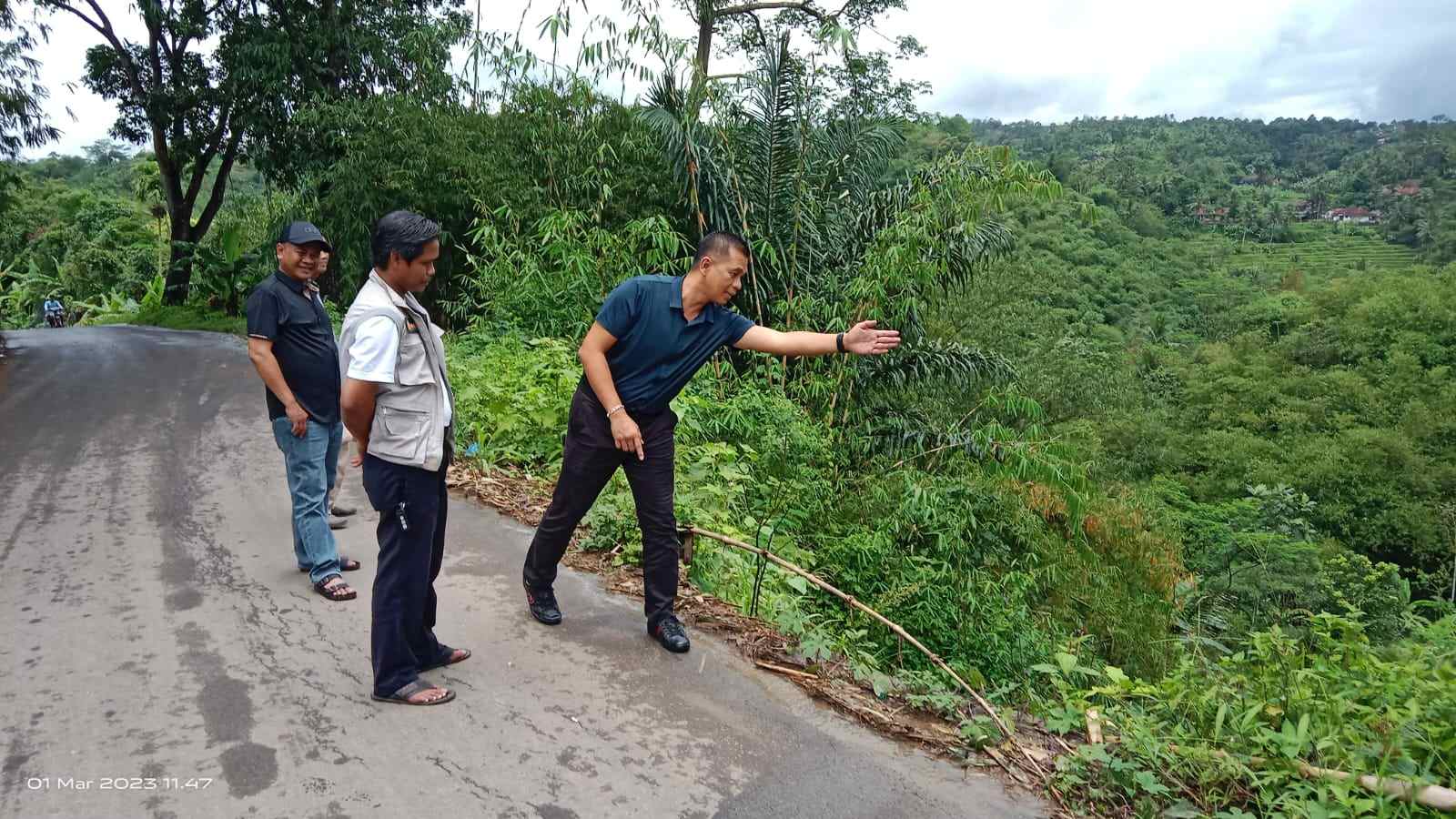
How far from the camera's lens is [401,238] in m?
2.95

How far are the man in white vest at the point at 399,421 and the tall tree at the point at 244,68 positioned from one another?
11300 mm

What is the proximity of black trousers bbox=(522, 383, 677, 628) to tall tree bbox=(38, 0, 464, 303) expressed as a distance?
11.2 meters

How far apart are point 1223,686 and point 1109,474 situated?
22.0 meters

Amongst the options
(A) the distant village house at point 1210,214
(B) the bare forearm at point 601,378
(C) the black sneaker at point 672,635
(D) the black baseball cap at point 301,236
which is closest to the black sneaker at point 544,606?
(C) the black sneaker at point 672,635

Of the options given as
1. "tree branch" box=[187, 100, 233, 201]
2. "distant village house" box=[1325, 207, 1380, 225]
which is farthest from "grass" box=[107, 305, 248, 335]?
"distant village house" box=[1325, 207, 1380, 225]

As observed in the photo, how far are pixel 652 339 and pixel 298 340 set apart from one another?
6.03ft

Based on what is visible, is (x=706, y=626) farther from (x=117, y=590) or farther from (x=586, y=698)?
(x=117, y=590)

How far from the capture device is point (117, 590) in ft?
13.7

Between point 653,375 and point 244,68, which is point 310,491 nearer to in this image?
point 653,375

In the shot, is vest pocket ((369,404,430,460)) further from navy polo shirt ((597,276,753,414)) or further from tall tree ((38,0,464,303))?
tall tree ((38,0,464,303))

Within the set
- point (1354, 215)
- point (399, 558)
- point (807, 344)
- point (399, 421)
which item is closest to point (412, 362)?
point (399, 421)

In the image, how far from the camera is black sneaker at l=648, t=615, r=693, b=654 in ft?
12.2

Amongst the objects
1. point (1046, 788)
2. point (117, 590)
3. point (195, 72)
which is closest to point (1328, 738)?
point (1046, 788)

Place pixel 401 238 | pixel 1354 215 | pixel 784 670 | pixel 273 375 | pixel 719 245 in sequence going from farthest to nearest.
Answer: pixel 1354 215 < pixel 273 375 < pixel 784 670 < pixel 719 245 < pixel 401 238
